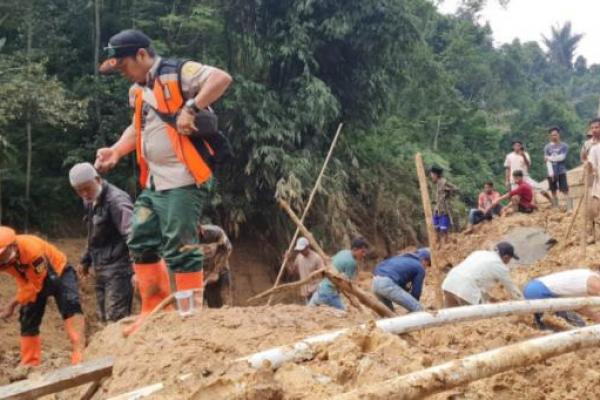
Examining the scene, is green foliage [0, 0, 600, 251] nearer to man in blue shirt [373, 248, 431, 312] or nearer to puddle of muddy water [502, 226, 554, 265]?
puddle of muddy water [502, 226, 554, 265]

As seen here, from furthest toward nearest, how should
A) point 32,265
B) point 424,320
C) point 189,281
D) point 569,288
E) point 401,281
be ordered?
point 401,281, point 569,288, point 32,265, point 189,281, point 424,320

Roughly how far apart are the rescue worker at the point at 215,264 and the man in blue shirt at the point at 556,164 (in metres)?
7.70

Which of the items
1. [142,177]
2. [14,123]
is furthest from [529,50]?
[142,177]

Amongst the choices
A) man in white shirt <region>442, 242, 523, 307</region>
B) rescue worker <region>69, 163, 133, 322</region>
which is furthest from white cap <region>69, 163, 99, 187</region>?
man in white shirt <region>442, 242, 523, 307</region>

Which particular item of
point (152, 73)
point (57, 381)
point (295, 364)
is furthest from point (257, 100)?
point (295, 364)

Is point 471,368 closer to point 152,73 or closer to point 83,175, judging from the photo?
point 152,73

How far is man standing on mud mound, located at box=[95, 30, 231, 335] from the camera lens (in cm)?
366

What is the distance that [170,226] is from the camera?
3.67 metres

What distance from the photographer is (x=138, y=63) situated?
3.76 m

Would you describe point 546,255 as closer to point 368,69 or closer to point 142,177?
point 368,69

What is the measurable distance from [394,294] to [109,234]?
8.75 feet

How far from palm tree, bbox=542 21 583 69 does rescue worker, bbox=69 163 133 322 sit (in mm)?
57934

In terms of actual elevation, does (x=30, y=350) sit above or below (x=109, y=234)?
below

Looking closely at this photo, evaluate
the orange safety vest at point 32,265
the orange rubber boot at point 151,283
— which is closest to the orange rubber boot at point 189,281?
the orange rubber boot at point 151,283
